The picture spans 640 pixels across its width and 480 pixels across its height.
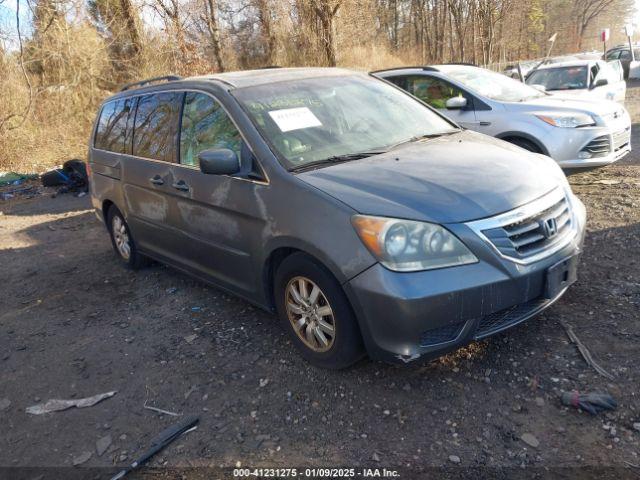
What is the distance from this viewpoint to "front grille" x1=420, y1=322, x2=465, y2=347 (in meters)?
2.77

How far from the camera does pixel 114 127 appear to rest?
5488 mm

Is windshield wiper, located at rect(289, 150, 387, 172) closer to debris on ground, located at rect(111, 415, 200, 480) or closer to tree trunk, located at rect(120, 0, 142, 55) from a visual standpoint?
debris on ground, located at rect(111, 415, 200, 480)

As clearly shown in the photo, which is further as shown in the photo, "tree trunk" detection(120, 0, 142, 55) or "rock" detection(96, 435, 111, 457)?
"tree trunk" detection(120, 0, 142, 55)

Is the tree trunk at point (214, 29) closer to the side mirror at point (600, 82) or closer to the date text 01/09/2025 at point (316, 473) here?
the side mirror at point (600, 82)

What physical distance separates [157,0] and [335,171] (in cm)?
1665

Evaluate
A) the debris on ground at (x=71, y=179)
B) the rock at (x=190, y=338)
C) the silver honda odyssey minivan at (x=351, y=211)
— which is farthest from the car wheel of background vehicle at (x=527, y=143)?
the debris on ground at (x=71, y=179)

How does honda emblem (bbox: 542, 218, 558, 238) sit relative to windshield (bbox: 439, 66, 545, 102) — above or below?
below

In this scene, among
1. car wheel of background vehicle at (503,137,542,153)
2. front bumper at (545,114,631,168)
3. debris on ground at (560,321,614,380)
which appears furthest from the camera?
car wheel of background vehicle at (503,137,542,153)

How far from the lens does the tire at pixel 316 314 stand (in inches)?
117

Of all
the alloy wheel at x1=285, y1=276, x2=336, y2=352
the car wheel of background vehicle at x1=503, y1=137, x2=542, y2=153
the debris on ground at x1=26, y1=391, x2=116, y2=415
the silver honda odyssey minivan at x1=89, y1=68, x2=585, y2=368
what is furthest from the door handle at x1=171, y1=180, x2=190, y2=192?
the car wheel of background vehicle at x1=503, y1=137, x2=542, y2=153

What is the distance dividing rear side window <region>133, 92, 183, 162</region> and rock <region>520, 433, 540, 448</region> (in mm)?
3223

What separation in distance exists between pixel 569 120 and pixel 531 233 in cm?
441

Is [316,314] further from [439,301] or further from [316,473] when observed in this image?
[316,473]

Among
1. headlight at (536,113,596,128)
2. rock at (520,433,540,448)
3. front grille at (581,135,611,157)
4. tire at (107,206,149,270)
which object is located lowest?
rock at (520,433,540,448)
